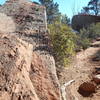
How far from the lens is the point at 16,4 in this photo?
6.20 metres

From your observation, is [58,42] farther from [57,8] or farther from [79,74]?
[57,8]

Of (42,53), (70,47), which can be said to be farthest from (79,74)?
(42,53)

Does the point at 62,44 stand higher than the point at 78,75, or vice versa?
→ the point at 62,44

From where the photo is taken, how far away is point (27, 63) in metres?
3.11

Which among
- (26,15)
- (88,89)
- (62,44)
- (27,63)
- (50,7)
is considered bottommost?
(88,89)

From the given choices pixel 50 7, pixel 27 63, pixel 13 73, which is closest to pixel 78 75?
pixel 27 63

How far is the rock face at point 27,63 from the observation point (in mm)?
2369

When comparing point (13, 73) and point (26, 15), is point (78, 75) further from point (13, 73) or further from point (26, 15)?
point (13, 73)

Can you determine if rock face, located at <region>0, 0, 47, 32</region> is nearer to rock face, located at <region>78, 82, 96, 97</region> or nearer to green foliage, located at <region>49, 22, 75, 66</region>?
green foliage, located at <region>49, 22, 75, 66</region>

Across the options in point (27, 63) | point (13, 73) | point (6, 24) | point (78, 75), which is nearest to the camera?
point (13, 73)

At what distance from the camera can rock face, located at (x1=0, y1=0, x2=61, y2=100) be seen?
2369 millimetres

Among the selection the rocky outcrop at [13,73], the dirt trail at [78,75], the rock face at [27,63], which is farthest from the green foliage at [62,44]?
→ the rocky outcrop at [13,73]

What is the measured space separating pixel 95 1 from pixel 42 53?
22445mm

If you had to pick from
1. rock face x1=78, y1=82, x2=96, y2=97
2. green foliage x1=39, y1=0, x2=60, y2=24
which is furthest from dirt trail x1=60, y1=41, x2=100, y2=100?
green foliage x1=39, y1=0, x2=60, y2=24
